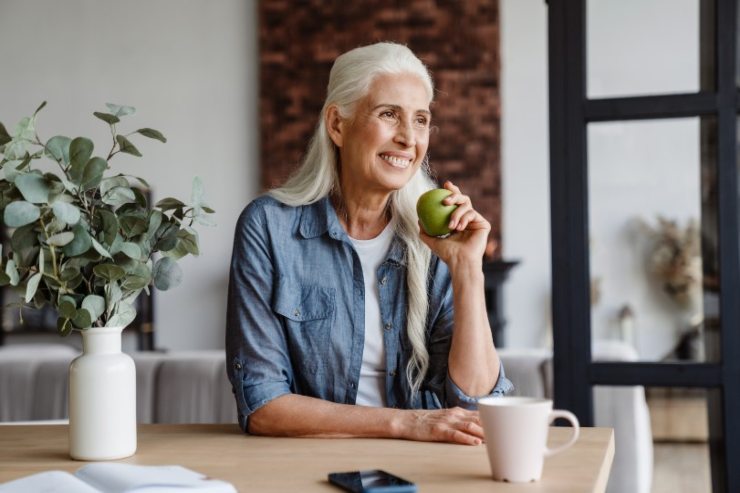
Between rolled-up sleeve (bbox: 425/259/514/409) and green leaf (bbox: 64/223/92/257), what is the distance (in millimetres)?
691

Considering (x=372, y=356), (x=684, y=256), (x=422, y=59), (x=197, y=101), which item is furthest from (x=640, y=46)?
(x=197, y=101)

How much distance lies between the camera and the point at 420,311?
68.2 inches

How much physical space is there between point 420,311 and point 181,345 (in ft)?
16.7

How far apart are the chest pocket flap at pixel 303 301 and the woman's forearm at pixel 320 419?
20 centimetres

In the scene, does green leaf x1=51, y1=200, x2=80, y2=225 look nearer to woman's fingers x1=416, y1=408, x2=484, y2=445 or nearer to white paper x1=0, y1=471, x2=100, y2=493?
white paper x1=0, y1=471, x2=100, y2=493

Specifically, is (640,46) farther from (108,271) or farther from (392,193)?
(108,271)

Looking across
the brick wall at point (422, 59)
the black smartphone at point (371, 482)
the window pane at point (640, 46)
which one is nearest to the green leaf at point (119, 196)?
the black smartphone at point (371, 482)

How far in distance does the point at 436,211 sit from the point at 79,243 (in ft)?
2.00

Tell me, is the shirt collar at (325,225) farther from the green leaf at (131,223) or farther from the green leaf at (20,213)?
the green leaf at (20,213)

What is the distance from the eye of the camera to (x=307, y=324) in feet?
5.57

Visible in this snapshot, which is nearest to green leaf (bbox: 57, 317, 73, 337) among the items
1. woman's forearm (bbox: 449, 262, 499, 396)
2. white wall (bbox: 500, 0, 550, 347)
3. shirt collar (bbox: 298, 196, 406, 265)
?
shirt collar (bbox: 298, 196, 406, 265)

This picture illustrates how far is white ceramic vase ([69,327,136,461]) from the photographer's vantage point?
126 cm

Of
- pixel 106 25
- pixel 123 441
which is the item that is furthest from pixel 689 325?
pixel 106 25

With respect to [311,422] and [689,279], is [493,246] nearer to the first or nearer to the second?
[689,279]
